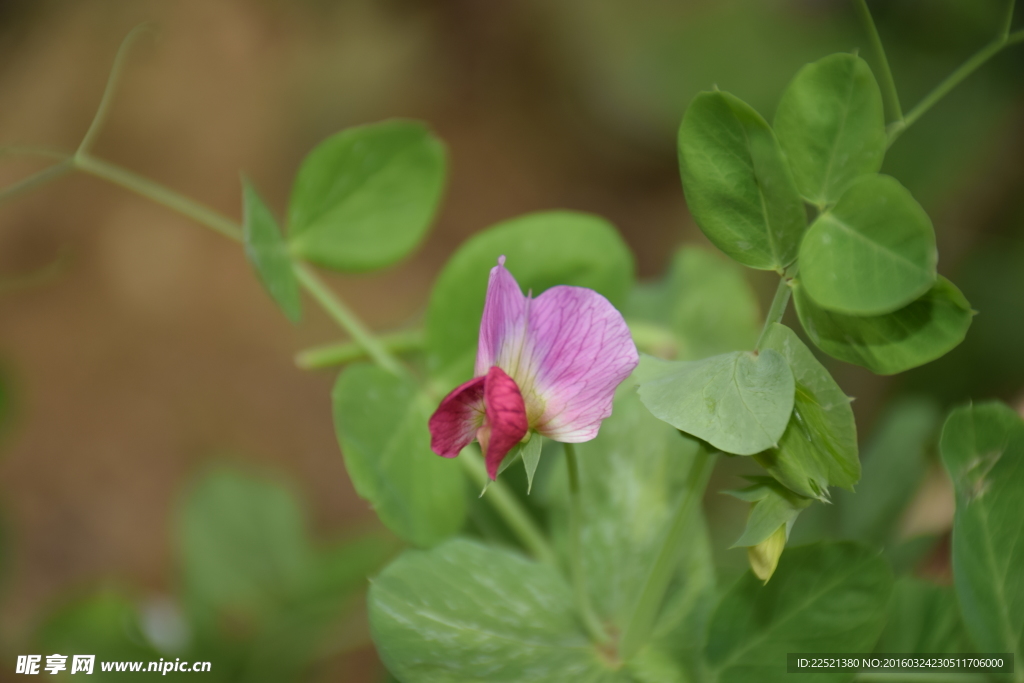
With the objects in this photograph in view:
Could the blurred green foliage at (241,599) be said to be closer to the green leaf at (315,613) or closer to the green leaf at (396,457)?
the green leaf at (315,613)

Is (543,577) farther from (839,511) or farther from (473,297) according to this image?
(839,511)

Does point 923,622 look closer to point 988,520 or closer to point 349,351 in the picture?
point 988,520

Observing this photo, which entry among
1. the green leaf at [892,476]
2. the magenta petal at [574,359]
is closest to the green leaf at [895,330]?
the magenta petal at [574,359]

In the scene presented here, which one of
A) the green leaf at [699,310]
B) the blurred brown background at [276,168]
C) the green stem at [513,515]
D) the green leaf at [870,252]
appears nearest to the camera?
the green leaf at [870,252]

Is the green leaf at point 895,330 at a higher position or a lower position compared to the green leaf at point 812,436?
higher

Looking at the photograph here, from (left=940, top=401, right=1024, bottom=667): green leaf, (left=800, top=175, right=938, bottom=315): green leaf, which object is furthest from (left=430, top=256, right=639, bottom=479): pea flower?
(left=940, top=401, right=1024, bottom=667): green leaf

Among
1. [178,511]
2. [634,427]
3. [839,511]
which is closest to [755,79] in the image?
[839,511]

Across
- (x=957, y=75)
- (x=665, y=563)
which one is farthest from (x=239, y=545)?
(x=957, y=75)
